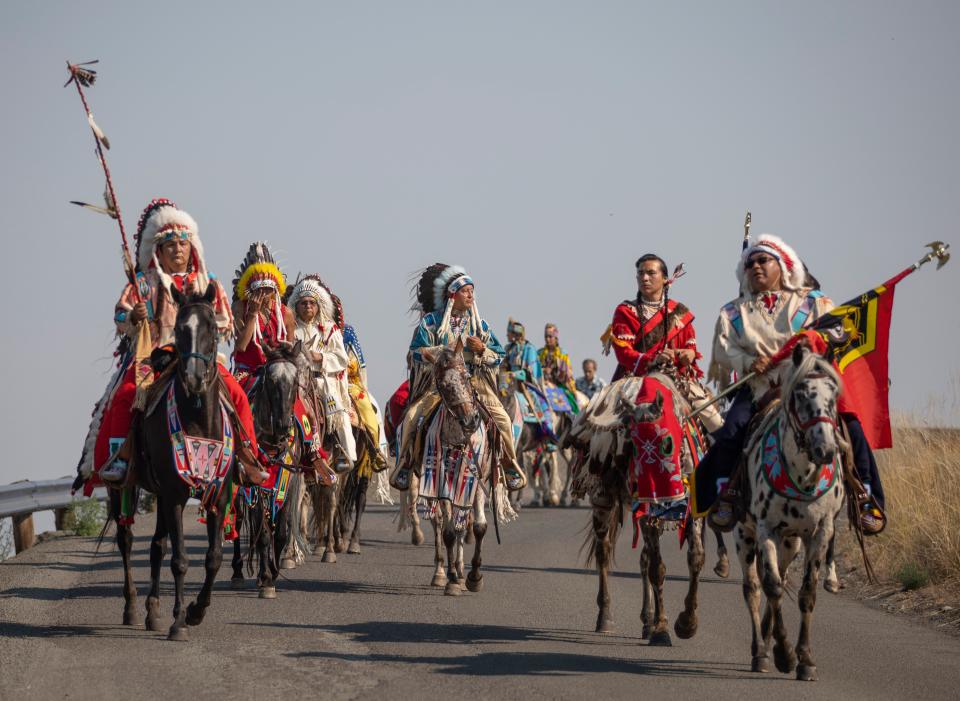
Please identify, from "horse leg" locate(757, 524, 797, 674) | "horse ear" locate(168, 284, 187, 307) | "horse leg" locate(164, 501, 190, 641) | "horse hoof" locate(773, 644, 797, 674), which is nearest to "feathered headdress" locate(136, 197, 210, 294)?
"horse ear" locate(168, 284, 187, 307)

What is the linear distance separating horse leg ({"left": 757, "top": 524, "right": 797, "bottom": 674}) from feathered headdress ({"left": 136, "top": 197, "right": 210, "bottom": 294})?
16.4 ft

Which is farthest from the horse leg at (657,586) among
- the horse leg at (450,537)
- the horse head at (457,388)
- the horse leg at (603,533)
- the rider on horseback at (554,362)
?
the rider on horseback at (554,362)

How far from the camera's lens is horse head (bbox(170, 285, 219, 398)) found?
1002 cm

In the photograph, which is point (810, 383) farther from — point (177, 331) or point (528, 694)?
point (177, 331)

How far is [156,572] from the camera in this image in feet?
34.6

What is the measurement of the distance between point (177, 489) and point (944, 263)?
19.2 ft

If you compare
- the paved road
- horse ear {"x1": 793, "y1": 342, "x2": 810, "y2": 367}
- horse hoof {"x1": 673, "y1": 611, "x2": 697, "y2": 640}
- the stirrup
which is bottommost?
the paved road

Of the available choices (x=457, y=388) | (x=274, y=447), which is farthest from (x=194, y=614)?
(x=457, y=388)

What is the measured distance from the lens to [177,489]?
10312mm

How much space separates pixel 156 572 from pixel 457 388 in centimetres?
374

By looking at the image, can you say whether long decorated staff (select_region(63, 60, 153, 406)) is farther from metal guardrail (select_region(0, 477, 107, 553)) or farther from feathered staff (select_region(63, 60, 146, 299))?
metal guardrail (select_region(0, 477, 107, 553))

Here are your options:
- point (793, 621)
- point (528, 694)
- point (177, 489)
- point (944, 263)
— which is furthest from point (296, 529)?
point (944, 263)

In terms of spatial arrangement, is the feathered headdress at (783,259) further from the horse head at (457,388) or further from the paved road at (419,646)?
the horse head at (457,388)

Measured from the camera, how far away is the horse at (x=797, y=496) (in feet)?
28.5
